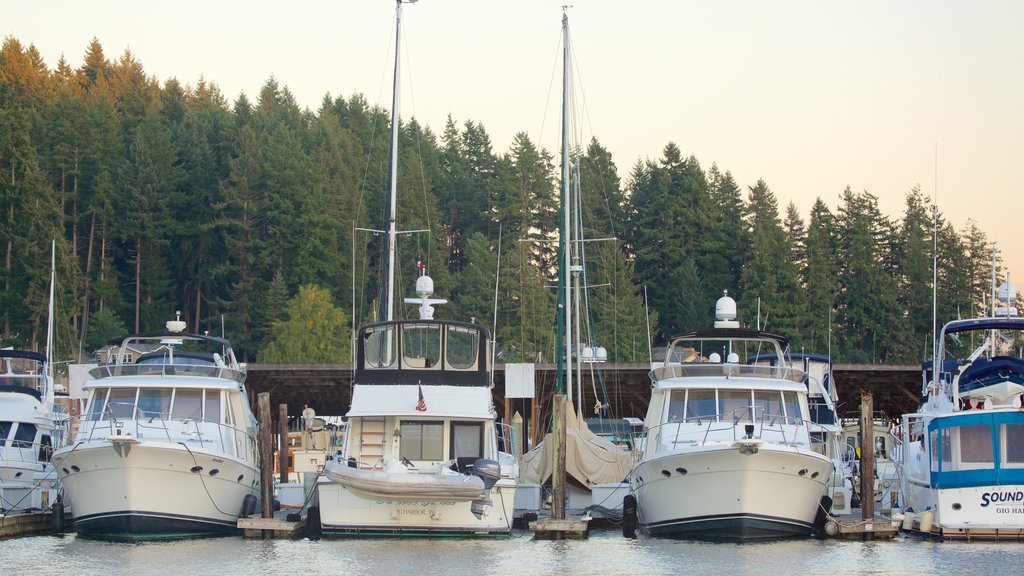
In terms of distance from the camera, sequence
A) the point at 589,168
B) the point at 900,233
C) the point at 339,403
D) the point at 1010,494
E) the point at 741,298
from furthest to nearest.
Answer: the point at 589,168 < the point at 900,233 < the point at 741,298 < the point at 339,403 < the point at 1010,494

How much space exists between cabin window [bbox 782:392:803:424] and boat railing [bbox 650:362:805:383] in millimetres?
412

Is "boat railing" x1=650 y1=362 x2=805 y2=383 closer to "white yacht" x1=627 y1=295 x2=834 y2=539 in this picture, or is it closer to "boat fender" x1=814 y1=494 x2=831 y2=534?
"white yacht" x1=627 y1=295 x2=834 y2=539

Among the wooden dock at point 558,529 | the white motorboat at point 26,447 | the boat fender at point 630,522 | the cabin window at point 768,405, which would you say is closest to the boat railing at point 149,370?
the white motorboat at point 26,447

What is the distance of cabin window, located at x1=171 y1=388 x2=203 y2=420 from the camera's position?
29.5 m

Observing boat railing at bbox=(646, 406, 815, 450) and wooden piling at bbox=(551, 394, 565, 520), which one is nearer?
boat railing at bbox=(646, 406, 815, 450)

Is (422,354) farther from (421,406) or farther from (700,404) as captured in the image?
(700,404)

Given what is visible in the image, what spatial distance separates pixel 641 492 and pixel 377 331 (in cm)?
655

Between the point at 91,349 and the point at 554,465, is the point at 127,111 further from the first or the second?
the point at 554,465

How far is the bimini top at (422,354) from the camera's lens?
29.9m

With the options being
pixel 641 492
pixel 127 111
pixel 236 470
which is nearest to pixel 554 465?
pixel 641 492

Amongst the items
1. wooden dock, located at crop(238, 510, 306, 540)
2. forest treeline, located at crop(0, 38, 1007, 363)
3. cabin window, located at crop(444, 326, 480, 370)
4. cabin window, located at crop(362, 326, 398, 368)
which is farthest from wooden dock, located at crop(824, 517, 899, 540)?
forest treeline, located at crop(0, 38, 1007, 363)

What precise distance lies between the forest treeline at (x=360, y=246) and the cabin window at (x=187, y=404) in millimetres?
40841

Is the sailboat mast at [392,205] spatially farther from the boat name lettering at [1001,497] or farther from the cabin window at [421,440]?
the boat name lettering at [1001,497]

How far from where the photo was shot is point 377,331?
3048 centimetres
